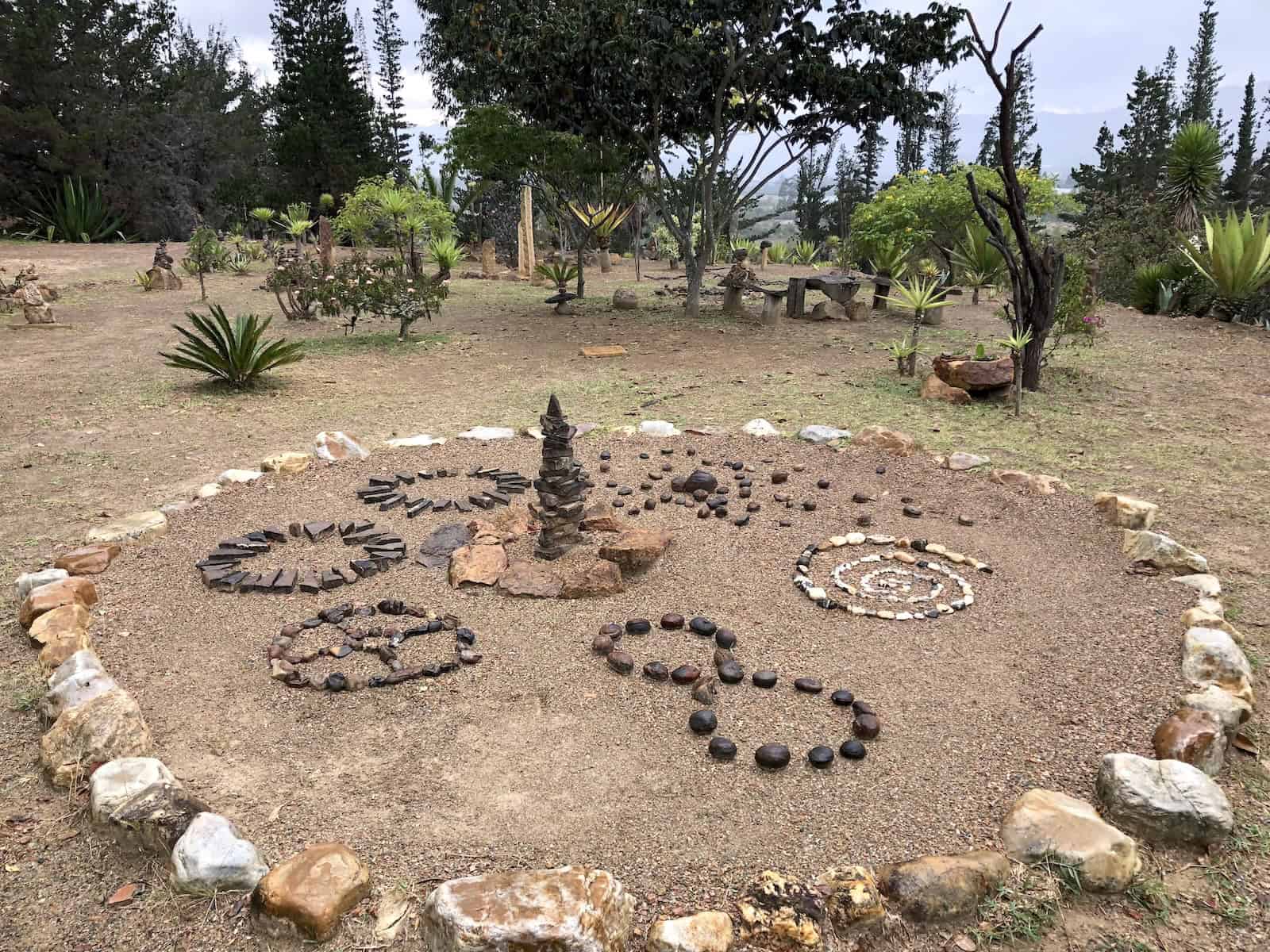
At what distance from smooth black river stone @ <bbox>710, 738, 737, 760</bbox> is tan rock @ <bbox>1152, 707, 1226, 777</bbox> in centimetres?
139

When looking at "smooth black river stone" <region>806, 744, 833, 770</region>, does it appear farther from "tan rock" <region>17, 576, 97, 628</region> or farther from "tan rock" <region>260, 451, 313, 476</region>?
"tan rock" <region>260, 451, 313, 476</region>

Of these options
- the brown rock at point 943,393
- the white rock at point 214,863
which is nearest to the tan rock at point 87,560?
the white rock at point 214,863

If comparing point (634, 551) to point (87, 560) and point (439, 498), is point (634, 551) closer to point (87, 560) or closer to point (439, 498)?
point (439, 498)

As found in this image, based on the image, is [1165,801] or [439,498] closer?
[1165,801]

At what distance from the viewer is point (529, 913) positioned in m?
2.05

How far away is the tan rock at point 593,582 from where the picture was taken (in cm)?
388

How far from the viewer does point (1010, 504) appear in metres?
4.96

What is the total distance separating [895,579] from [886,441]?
2066mm

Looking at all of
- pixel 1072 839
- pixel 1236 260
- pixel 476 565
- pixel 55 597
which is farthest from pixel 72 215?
pixel 1072 839

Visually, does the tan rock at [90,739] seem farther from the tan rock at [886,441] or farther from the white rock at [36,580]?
the tan rock at [886,441]

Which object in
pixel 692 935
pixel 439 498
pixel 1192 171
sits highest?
pixel 1192 171

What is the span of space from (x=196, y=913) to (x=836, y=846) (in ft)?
5.78

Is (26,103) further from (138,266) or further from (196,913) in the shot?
(196,913)

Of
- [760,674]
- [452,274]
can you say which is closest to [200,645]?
[760,674]
